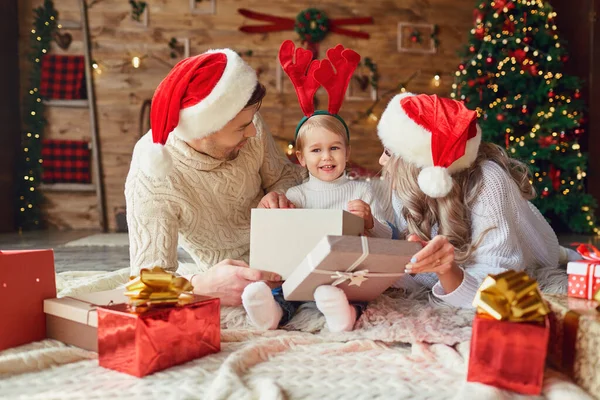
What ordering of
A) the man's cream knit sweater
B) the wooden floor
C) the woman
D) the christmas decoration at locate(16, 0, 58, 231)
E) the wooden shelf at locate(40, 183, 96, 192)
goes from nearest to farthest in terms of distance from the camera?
the woman → the man's cream knit sweater → the wooden floor → the christmas decoration at locate(16, 0, 58, 231) → the wooden shelf at locate(40, 183, 96, 192)

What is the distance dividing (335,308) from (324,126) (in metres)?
0.66

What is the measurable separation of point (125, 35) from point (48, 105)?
3.30ft

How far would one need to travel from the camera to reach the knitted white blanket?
2.93ft

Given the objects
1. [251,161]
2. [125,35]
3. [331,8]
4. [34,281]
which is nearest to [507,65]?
[331,8]

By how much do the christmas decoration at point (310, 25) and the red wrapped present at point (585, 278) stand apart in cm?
413

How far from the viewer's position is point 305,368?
102 centimetres

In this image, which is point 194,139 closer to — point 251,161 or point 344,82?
point 251,161

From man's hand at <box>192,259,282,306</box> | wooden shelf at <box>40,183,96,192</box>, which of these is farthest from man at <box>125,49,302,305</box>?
wooden shelf at <box>40,183,96,192</box>

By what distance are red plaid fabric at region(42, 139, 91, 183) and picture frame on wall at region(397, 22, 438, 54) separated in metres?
3.28

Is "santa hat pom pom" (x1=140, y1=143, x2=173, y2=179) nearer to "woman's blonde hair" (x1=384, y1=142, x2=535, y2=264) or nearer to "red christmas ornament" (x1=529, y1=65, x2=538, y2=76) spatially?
"woman's blonde hair" (x1=384, y1=142, x2=535, y2=264)

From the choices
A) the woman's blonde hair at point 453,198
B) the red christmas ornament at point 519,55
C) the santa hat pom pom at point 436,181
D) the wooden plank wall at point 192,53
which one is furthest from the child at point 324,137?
the wooden plank wall at point 192,53

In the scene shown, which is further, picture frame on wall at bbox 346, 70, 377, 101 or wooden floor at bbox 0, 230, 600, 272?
picture frame on wall at bbox 346, 70, 377, 101

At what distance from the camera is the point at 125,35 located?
4844 mm

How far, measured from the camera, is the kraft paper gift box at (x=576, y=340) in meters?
0.88
